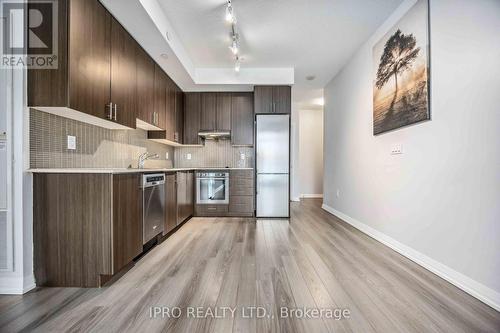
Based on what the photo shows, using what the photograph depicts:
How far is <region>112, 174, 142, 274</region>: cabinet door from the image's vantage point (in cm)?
181

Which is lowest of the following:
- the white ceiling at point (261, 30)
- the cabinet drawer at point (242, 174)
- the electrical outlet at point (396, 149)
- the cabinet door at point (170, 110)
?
the cabinet drawer at point (242, 174)

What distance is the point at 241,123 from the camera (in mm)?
4508

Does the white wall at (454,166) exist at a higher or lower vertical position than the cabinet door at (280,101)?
lower

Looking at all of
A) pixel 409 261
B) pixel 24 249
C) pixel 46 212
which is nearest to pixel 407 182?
pixel 409 261

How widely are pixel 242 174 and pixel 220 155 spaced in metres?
0.80

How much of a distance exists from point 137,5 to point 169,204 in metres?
2.15

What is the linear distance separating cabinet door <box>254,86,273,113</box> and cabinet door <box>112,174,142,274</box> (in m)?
2.55

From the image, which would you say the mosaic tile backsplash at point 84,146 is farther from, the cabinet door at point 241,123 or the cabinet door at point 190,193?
the cabinet door at point 241,123

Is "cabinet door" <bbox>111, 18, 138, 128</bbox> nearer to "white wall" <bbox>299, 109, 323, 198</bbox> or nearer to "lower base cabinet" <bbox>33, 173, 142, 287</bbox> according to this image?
"lower base cabinet" <bbox>33, 173, 142, 287</bbox>

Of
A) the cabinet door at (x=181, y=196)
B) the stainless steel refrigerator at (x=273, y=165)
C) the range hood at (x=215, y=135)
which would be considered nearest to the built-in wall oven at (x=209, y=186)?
the cabinet door at (x=181, y=196)

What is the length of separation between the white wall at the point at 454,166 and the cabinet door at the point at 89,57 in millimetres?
2861

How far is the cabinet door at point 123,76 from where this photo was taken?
2232mm

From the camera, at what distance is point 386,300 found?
1.57 m

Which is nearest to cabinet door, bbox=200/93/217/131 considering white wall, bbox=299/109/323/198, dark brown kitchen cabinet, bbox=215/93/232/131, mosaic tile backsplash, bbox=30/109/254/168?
dark brown kitchen cabinet, bbox=215/93/232/131
